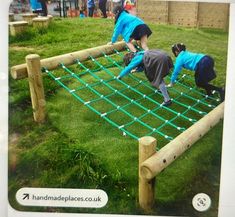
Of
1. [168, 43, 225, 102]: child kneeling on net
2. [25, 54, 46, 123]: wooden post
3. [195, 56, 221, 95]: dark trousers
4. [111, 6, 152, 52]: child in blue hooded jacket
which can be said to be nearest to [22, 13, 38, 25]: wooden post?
[25, 54, 46, 123]: wooden post

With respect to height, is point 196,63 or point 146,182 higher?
point 196,63

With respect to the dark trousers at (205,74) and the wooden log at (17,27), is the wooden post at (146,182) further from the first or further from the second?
the wooden log at (17,27)

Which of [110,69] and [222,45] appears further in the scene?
[110,69]

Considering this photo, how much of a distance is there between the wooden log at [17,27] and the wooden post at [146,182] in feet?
2.47

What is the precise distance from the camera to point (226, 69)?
1.63 m

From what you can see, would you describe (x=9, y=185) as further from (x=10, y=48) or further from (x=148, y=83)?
(x=148, y=83)

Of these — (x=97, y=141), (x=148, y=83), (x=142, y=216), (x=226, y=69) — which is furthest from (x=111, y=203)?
(x=226, y=69)

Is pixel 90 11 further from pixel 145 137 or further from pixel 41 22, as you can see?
pixel 145 137

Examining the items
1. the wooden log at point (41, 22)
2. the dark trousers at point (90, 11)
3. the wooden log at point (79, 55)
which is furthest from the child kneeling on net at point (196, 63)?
the wooden log at point (41, 22)

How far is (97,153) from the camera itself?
5.53 ft

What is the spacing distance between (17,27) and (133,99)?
65 cm

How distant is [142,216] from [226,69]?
0.78m

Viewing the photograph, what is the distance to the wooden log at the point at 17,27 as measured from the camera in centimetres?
163

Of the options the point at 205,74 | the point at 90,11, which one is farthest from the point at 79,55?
the point at 205,74
